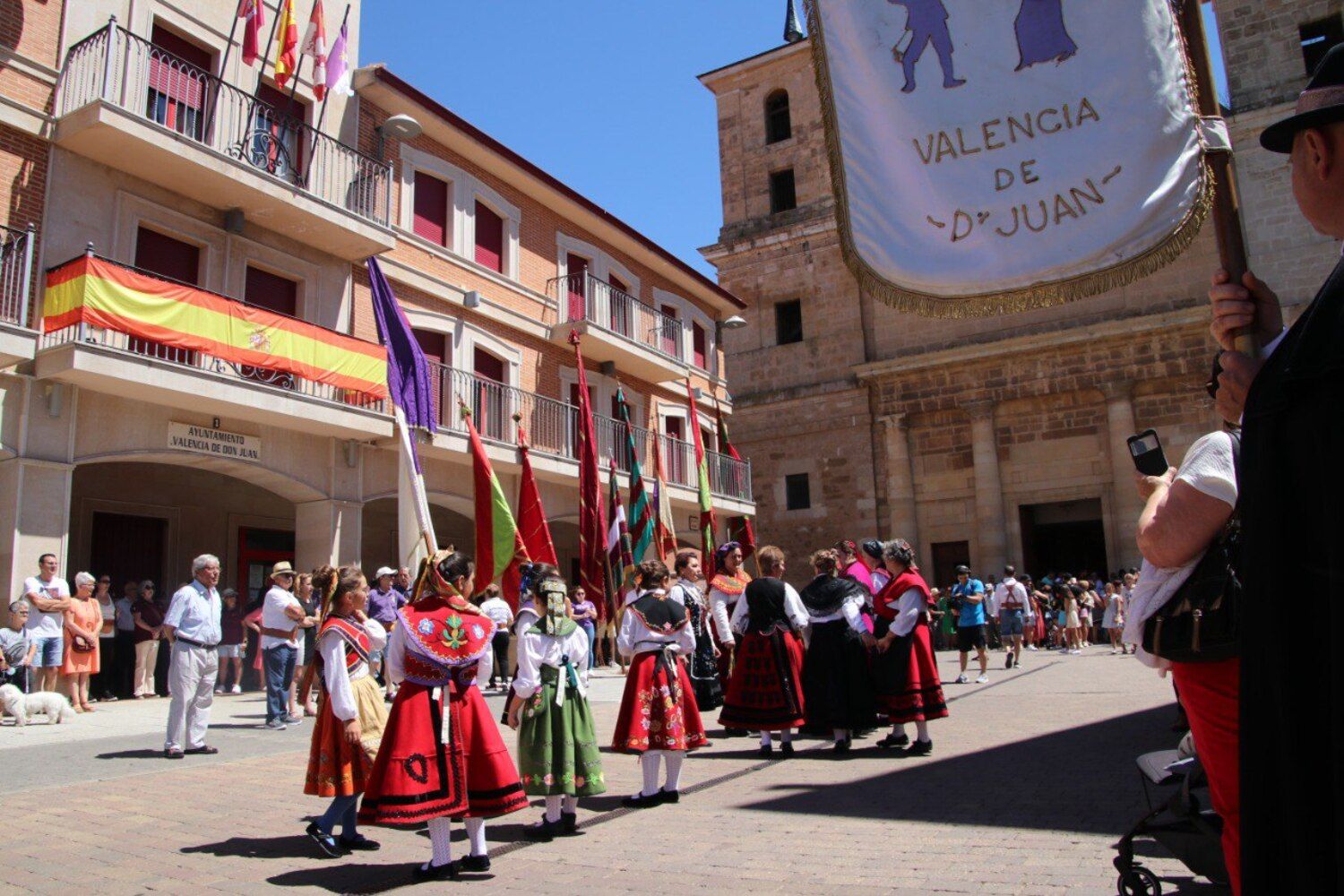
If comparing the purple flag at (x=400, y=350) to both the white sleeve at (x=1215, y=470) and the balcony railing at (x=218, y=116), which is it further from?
the white sleeve at (x=1215, y=470)

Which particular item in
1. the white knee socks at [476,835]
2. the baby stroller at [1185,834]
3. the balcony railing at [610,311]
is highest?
the balcony railing at [610,311]

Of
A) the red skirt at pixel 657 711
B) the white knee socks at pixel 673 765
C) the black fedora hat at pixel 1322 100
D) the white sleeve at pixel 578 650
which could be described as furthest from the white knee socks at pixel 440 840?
the black fedora hat at pixel 1322 100

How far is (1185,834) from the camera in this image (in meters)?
3.87

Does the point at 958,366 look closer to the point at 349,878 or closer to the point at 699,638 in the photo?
the point at 699,638

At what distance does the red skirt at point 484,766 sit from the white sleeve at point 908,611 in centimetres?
448

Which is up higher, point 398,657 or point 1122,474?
point 1122,474

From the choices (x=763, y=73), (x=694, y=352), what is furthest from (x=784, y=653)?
(x=763, y=73)

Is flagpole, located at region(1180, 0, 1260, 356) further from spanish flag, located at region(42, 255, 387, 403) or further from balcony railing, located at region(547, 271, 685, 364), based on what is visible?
balcony railing, located at region(547, 271, 685, 364)

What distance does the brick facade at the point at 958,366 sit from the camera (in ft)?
84.4

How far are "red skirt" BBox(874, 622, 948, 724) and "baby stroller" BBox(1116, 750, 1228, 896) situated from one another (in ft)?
14.7

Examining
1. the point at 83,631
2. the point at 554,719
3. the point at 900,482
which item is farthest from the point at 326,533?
the point at 900,482

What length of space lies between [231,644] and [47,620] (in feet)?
14.2

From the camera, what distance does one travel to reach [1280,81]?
25.5m

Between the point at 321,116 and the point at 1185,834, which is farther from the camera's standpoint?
the point at 321,116
